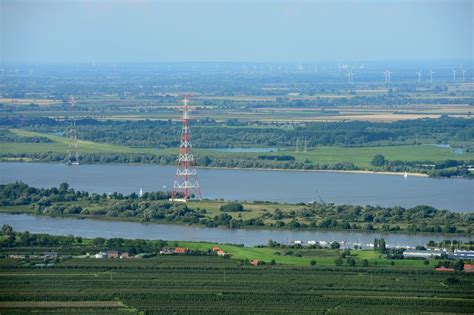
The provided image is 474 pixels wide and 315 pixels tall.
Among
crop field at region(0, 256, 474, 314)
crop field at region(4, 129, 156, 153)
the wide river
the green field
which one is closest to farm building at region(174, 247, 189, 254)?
crop field at region(0, 256, 474, 314)

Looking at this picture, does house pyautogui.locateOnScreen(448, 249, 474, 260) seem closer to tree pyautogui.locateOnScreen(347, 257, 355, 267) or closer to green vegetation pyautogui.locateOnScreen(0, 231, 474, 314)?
green vegetation pyautogui.locateOnScreen(0, 231, 474, 314)

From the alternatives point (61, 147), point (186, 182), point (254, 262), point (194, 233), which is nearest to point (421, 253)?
point (254, 262)

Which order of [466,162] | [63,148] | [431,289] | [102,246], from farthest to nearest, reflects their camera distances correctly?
1. [63,148]
2. [466,162]
3. [102,246]
4. [431,289]

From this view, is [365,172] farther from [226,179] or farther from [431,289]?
[431,289]

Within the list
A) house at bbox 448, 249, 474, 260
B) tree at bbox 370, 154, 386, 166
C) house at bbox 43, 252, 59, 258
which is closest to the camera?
house at bbox 448, 249, 474, 260

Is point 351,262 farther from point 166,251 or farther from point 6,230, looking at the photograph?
point 6,230

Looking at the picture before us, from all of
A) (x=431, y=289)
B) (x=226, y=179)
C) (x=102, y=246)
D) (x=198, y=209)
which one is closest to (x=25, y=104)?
(x=226, y=179)
